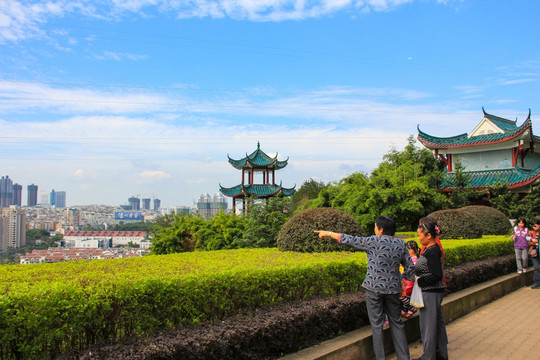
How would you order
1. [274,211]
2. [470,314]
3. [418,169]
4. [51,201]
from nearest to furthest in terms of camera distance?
[470,314], [274,211], [418,169], [51,201]

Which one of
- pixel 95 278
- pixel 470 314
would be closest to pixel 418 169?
pixel 470 314

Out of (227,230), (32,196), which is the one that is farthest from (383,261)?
(32,196)

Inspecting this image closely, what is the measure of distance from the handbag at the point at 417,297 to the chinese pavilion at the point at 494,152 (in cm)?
1769

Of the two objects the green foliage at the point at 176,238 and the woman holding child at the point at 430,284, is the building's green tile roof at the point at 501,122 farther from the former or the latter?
the woman holding child at the point at 430,284

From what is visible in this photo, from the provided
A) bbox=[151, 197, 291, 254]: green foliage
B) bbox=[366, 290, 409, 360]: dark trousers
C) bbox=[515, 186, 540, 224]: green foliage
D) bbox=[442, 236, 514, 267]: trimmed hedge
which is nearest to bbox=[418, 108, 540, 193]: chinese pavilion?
bbox=[515, 186, 540, 224]: green foliage

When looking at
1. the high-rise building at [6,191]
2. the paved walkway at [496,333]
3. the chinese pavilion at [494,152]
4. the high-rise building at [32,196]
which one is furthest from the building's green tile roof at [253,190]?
the high-rise building at [32,196]

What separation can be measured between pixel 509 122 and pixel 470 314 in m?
21.3

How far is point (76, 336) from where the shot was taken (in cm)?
328

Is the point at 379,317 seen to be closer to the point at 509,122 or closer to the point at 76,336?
the point at 76,336

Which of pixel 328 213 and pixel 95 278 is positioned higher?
pixel 328 213

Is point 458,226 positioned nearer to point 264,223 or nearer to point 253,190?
point 264,223

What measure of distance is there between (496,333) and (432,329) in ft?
7.49

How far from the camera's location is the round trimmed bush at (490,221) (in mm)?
14125

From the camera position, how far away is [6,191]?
95.4 metres
